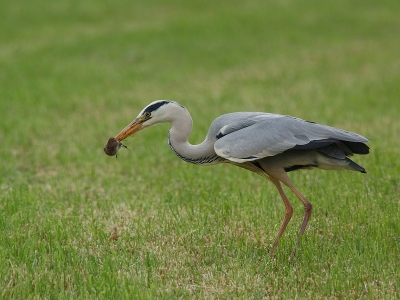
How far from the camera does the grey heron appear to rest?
5.29 meters

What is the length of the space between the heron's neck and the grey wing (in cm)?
19

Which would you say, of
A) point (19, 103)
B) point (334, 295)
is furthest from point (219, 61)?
point (334, 295)

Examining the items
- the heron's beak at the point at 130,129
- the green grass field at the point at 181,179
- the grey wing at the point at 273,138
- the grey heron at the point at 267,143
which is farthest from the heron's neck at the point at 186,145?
the green grass field at the point at 181,179

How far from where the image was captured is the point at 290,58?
60.0 ft

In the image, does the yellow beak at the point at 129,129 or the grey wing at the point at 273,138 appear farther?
the yellow beak at the point at 129,129

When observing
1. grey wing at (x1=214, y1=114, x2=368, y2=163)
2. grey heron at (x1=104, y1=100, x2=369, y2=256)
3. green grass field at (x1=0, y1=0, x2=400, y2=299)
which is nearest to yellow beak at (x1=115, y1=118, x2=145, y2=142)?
grey heron at (x1=104, y1=100, x2=369, y2=256)

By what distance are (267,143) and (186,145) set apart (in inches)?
30.6

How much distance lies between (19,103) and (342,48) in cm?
1100

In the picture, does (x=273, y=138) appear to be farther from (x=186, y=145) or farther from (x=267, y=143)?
(x=186, y=145)

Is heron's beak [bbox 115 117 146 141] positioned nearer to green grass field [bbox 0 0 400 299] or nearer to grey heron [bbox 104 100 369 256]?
grey heron [bbox 104 100 369 256]

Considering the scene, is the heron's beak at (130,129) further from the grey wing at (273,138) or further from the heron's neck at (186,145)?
the grey wing at (273,138)

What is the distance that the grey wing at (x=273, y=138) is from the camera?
522 cm

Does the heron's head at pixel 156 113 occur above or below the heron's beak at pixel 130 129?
above

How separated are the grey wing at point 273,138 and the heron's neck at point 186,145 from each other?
7.5 inches
